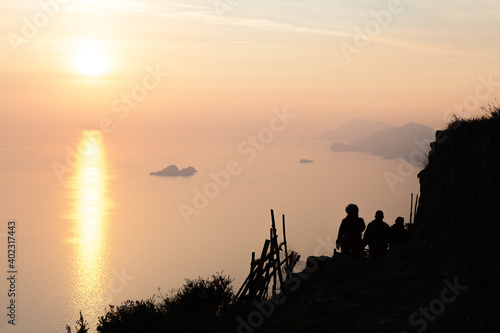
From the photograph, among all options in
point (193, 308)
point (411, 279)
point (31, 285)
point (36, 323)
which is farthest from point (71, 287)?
point (411, 279)

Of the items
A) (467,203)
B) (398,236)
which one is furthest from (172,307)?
(467,203)

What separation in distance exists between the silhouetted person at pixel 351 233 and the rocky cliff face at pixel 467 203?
183cm

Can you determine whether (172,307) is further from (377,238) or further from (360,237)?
(377,238)

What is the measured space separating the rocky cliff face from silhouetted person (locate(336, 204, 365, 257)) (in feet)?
5.99

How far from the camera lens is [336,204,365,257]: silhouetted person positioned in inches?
549

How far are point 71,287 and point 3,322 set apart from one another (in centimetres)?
2973

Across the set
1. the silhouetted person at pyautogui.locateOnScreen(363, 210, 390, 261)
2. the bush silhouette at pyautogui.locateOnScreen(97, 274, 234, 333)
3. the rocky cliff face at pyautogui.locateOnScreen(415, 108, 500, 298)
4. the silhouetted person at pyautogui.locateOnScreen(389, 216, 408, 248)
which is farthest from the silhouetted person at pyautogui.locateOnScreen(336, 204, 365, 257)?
the bush silhouette at pyautogui.locateOnScreen(97, 274, 234, 333)

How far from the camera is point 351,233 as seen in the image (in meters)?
14.2

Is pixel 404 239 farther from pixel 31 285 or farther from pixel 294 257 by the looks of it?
pixel 31 285

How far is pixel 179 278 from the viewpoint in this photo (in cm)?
17075

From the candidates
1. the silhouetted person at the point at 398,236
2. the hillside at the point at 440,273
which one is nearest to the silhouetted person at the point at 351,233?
the hillside at the point at 440,273

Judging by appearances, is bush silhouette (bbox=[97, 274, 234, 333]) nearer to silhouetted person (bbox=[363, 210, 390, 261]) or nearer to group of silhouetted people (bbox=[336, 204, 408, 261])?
group of silhouetted people (bbox=[336, 204, 408, 261])

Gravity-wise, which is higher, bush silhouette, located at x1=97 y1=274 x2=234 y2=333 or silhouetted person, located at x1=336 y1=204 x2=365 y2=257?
silhouetted person, located at x1=336 y1=204 x2=365 y2=257

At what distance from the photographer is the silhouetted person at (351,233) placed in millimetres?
13942
